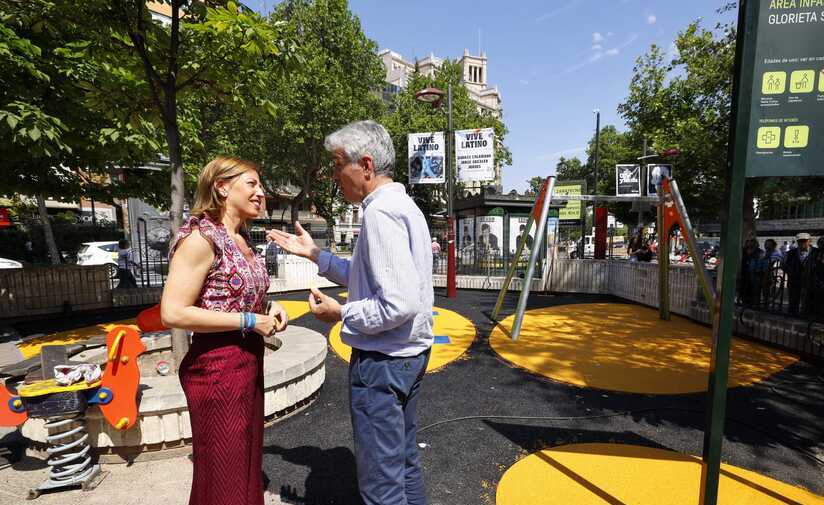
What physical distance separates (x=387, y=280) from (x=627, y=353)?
568 cm

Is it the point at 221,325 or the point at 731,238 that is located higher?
the point at 731,238

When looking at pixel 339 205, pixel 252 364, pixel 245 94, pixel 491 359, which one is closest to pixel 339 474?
pixel 252 364

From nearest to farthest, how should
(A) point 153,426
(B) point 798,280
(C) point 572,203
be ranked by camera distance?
(A) point 153,426 → (B) point 798,280 → (C) point 572,203

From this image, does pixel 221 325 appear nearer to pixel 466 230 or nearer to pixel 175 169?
pixel 175 169

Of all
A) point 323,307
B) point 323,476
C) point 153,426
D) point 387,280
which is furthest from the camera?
point 153,426

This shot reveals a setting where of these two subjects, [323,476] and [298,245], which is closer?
[298,245]

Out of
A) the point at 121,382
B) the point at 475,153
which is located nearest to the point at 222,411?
the point at 121,382

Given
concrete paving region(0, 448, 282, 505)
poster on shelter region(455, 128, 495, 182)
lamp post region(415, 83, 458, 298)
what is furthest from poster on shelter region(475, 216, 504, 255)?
concrete paving region(0, 448, 282, 505)

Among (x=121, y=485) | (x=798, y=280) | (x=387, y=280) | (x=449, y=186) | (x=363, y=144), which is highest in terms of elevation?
(x=449, y=186)

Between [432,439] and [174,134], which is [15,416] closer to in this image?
[174,134]

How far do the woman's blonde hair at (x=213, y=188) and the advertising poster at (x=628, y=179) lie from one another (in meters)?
15.9

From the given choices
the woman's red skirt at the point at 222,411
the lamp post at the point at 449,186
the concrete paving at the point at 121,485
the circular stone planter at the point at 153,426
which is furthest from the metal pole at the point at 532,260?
the woman's red skirt at the point at 222,411

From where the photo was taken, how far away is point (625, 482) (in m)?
2.78

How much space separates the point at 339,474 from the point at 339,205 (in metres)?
31.6
